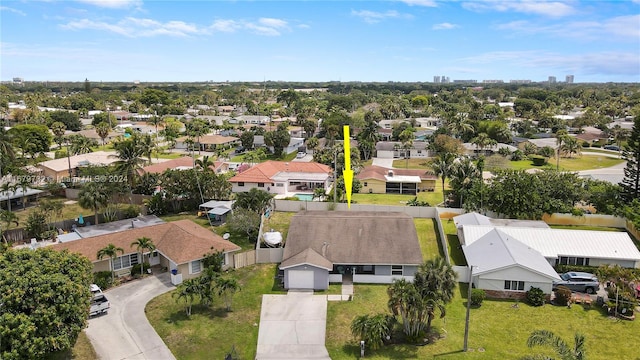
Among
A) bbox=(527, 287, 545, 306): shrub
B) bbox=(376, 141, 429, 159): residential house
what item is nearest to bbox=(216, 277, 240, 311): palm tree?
bbox=(527, 287, 545, 306): shrub

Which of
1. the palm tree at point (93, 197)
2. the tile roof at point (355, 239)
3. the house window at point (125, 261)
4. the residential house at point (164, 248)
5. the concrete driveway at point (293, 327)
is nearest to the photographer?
the concrete driveway at point (293, 327)

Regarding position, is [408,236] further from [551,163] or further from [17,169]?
[551,163]

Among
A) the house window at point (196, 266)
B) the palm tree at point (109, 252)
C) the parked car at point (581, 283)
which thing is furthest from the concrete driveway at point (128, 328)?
the parked car at point (581, 283)

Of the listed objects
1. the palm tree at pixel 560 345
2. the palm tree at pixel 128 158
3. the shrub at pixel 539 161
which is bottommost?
the palm tree at pixel 560 345

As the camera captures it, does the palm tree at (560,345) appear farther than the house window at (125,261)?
No

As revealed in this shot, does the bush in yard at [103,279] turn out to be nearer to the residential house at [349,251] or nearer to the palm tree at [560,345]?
the residential house at [349,251]

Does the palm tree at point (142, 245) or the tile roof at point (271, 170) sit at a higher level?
the tile roof at point (271, 170)
